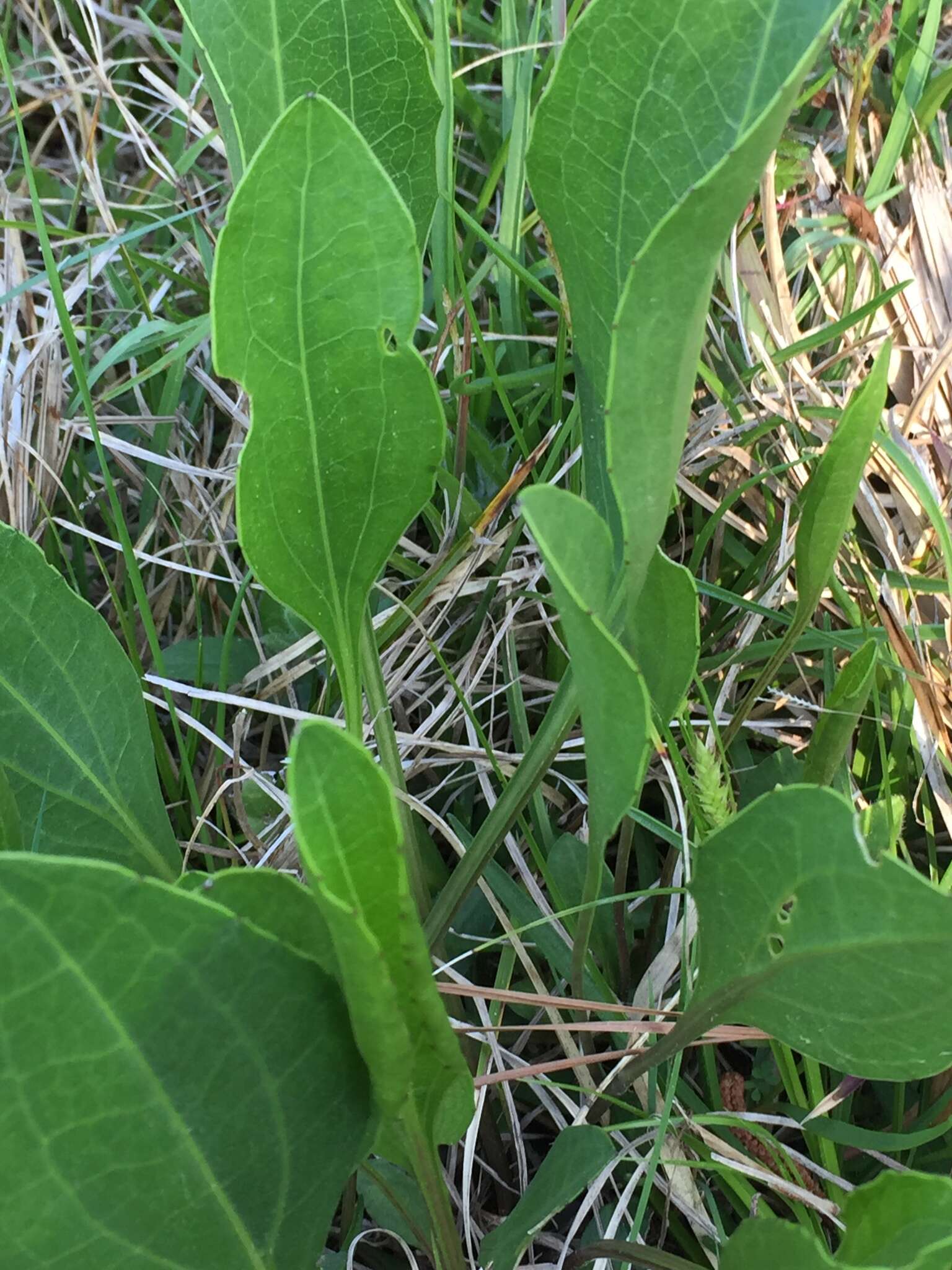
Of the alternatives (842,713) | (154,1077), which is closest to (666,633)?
(842,713)

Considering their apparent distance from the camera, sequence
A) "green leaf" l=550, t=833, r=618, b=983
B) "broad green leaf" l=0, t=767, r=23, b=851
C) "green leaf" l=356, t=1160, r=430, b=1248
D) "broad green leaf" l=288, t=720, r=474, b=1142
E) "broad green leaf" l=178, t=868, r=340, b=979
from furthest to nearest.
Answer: "green leaf" l=550, t=833, r=618, b=983 < "green leaf" l=356, t=1160, r=430, b=1248 < "broad green leaf" l=0, t=767, r=23, b=851 < "broad green leaf" l=178, t=868, r=340, b=979 < "broad green leaf" l=288, t=720, r=474, b=1142

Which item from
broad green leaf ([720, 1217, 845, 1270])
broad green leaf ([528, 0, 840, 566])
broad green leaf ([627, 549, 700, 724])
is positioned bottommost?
broad green leaf ([720, 1217, 845, 1270])

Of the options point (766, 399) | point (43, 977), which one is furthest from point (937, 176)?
point (43, 977)

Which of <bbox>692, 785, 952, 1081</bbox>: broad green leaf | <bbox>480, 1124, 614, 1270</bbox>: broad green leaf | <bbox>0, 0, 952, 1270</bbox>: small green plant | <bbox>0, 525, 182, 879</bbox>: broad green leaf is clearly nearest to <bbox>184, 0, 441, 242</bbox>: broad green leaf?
<bbox>0, 0, 952, 1270</bbox>: small green plant

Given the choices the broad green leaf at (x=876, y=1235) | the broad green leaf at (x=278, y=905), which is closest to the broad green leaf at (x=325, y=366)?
the broad green leaf at (x=278, y=905)

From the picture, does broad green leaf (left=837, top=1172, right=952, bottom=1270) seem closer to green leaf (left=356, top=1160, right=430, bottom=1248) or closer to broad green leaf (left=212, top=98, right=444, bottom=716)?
green leaf (left=356, top=1160, right=430, bottom=1248)

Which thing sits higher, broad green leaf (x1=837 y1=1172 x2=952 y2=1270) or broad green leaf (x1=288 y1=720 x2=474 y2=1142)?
broad green leaf (x1=288 y1=720 x2=474 y2=1142)

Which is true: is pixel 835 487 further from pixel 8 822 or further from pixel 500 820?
pixel 8 822

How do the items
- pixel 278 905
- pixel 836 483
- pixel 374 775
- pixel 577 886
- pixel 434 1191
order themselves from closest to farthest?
pixel 374 775 < pixel 278 905 < pixel 434 1191 < pixel 836 483 < pixel 577 886
